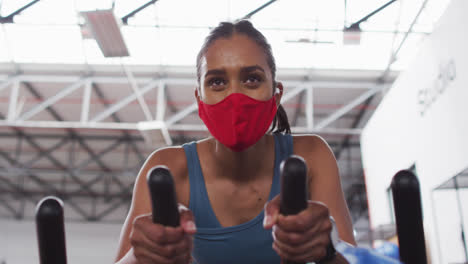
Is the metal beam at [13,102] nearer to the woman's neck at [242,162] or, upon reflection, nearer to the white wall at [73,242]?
the white wall at [73,242]

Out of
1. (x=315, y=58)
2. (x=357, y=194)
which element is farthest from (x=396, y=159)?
(x=357, y=194)

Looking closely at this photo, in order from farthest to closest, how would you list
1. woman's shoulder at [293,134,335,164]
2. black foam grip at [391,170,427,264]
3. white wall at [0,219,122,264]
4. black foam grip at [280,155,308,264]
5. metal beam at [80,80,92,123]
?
white wall at [0,219,122,264] < metal beam at [80,80,92,123] < woman's shoulder at [293,134,335,164] < black foam grip at [391,170,427,264] < black foam grip at [280,155,308,264]

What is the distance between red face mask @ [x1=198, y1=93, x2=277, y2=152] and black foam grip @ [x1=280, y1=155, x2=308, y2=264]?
489mm

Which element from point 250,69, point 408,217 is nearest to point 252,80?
point 250,69

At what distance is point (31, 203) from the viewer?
1603cm

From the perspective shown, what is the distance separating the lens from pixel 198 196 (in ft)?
4.29

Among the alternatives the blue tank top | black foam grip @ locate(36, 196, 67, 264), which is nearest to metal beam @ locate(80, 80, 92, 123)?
the blue tank top

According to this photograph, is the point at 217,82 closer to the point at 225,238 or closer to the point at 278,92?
the point at 278,92

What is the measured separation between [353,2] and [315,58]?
5.47ft

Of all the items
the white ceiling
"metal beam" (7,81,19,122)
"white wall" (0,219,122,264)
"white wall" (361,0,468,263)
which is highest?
the white ceiling

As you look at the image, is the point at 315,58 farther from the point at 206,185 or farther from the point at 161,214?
the point at 161,214

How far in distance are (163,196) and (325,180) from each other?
2.42 feet

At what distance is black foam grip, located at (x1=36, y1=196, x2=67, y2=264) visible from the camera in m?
0.68

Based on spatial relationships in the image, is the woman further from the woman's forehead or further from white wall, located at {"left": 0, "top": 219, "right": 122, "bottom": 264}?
white wall, located at {"left": 0, "top": 219, "right": 122, "bottom": 264}
